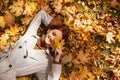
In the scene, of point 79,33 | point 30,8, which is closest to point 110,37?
point 79,33

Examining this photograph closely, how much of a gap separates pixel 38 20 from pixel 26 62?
0.63 metres

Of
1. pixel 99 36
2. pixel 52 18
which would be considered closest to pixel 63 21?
pixel 52 18

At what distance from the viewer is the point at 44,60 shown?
3365 millimetres

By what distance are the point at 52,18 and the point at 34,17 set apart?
25cm

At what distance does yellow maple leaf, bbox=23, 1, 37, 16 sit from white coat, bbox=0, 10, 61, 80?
0.45 m

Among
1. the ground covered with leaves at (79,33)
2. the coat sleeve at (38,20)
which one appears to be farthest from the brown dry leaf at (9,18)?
the coat sleeve at (38,20)

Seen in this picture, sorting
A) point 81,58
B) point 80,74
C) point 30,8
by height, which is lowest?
point 80,74

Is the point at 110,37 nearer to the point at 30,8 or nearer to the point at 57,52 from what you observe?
the point at 57,52

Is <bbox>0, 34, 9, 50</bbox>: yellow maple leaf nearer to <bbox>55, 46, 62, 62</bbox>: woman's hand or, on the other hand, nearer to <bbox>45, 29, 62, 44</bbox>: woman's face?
<bbox>45, 29, 62, 44</bbox>: woman's face

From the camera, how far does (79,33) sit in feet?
12.4

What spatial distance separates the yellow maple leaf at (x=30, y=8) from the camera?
3.71 meters

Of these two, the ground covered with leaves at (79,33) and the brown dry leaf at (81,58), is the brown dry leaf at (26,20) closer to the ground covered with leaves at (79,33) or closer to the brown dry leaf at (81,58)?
the ground covered with leaves at (79,33)

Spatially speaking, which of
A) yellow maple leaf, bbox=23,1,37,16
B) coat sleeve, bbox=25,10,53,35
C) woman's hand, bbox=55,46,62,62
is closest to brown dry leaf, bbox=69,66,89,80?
woman's hand, bbox=55,46,62,62

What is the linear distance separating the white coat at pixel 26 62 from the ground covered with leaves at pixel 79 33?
20 cm
